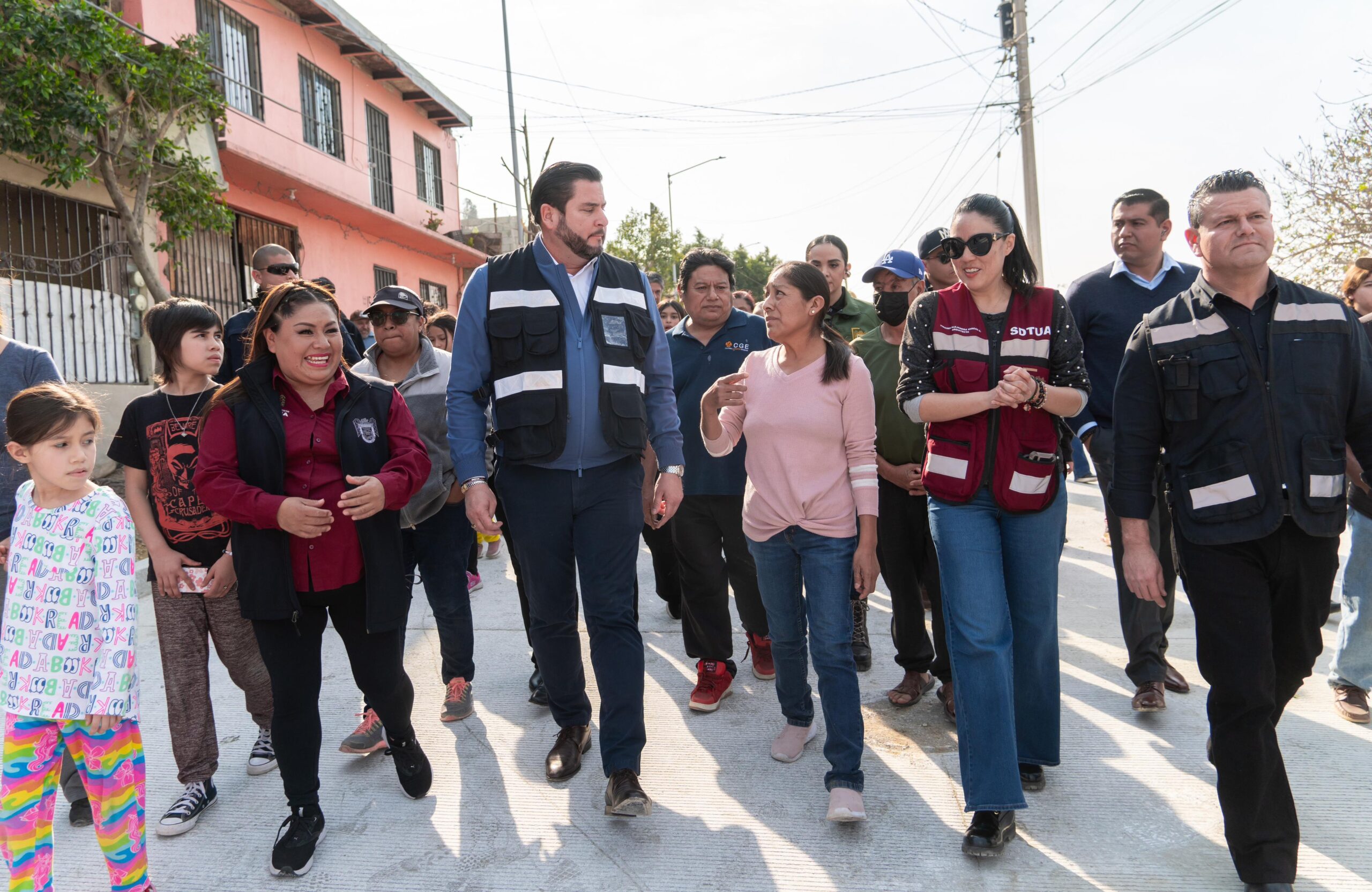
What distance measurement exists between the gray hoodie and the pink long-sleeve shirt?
1.50m

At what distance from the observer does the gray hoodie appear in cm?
404

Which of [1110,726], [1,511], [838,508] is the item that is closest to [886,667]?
[1110,726]

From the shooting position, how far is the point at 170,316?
3.36m

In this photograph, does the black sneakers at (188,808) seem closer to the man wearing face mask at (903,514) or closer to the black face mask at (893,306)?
the man wearing face mask at (903,514)

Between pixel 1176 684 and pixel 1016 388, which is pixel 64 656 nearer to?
pixel 1016 388

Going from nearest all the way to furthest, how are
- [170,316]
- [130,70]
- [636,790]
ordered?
[636,790] → [170,316] → [130,70]

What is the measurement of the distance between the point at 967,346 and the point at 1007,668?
1.08 m

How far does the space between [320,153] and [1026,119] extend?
38.3 feet

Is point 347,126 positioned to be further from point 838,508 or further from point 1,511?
point 838,508

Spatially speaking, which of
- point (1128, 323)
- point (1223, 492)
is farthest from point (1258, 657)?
point (1128, 323)

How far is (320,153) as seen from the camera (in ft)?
51.8

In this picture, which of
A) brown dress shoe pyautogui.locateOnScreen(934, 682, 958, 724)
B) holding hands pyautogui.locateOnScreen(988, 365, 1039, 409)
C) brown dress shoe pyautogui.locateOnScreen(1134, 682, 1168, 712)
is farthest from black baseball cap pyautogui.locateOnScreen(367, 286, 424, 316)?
brown dress shoe pyautogui.locateOnScreen(1134, 682, 1168, 712)

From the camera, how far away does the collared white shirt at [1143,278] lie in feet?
13.7

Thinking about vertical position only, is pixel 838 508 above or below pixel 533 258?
below
